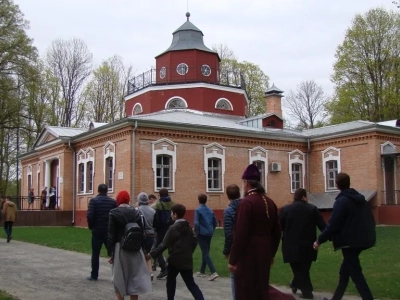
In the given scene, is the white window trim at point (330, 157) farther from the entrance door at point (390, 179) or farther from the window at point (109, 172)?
the window at point (109, 172)

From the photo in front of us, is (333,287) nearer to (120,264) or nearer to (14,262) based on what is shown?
(120,264)

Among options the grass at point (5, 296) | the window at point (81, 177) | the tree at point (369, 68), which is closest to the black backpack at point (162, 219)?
the grass at point (5, 296)

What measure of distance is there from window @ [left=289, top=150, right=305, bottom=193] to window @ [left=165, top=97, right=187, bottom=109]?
23.8ft

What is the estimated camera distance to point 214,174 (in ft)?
86.0

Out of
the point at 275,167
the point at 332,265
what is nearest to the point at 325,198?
the point at 275,167

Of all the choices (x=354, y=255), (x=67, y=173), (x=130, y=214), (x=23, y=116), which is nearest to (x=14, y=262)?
(x=130, y=214)

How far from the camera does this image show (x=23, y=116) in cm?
3425

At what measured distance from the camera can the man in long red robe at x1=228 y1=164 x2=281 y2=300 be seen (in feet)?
18.7

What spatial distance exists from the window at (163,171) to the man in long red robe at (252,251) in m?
18.5

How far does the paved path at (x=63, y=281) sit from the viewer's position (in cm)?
898

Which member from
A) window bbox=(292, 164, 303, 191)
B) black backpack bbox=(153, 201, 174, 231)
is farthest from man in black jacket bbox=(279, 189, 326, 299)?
window bbox=(292, 164, 303, 191)

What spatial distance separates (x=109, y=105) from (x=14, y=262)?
34956 millimetres

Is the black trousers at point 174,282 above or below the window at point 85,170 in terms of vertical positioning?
below

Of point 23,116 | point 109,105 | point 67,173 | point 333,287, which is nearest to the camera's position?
point 333,287
